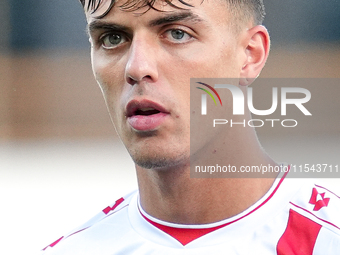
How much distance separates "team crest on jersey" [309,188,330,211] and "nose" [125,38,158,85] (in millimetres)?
966

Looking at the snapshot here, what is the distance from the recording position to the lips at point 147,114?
2090mm

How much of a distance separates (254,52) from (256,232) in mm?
902

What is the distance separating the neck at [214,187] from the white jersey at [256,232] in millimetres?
40

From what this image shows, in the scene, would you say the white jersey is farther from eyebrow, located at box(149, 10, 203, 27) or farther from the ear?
eyebrow, located at box(149, 10, 203, 27)

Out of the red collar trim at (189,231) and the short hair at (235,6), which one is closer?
the short hair at (235,6)

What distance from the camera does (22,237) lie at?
20.6 ft

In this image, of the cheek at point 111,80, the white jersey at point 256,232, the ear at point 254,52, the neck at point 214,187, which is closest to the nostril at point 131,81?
the cheek at point 111,80

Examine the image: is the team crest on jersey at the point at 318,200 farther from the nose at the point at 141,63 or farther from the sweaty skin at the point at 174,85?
the nose at the point at 141,63

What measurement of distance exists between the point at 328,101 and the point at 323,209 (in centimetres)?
982

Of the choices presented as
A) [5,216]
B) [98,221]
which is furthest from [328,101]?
[98,221]

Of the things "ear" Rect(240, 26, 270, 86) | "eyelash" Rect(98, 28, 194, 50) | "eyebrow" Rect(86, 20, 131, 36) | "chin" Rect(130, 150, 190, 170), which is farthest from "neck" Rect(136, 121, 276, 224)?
"eyebrow" Rect(86, 20, 131, 36)

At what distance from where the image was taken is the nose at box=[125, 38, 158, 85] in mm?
2061

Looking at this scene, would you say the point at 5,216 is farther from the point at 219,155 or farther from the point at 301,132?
the point at 301,132

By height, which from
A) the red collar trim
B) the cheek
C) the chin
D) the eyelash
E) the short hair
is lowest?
the red collar trim
